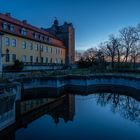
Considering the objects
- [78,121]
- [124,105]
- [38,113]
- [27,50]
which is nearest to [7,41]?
[27,50]

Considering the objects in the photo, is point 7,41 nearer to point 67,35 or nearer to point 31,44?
point 31,44

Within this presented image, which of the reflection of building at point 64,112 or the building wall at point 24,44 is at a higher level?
the building wall at point 24,44

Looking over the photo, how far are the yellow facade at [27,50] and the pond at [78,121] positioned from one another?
15.4m

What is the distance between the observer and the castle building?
92.6 feet

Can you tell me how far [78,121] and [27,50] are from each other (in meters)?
25.0

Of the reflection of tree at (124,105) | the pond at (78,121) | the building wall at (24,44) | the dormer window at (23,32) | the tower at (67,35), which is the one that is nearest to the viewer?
the pond at (78,121)

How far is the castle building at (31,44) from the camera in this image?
1111 inches

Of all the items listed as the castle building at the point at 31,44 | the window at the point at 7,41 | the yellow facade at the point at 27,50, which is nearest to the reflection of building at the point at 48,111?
the castle building at the point at 31,44

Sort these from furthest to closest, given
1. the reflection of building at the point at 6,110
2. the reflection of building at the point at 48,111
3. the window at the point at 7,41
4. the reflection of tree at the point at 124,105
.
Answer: the window at the point at 7,41, the reflection of tree at the point at 124,105, the reflection of building at the point at 48,111, the reflection of building at the point at 6,110

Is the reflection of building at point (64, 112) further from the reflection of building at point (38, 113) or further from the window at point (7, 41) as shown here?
the window at point (7, 41)

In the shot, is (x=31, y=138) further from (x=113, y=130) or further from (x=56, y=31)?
(x=56, y=31)

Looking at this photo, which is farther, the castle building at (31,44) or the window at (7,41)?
the castle building at (31,44)

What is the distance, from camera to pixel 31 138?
8.94 m

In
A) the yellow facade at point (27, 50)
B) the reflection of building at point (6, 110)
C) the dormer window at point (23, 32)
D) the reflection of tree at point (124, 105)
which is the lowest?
the reflection of tree at point (124, 105)
